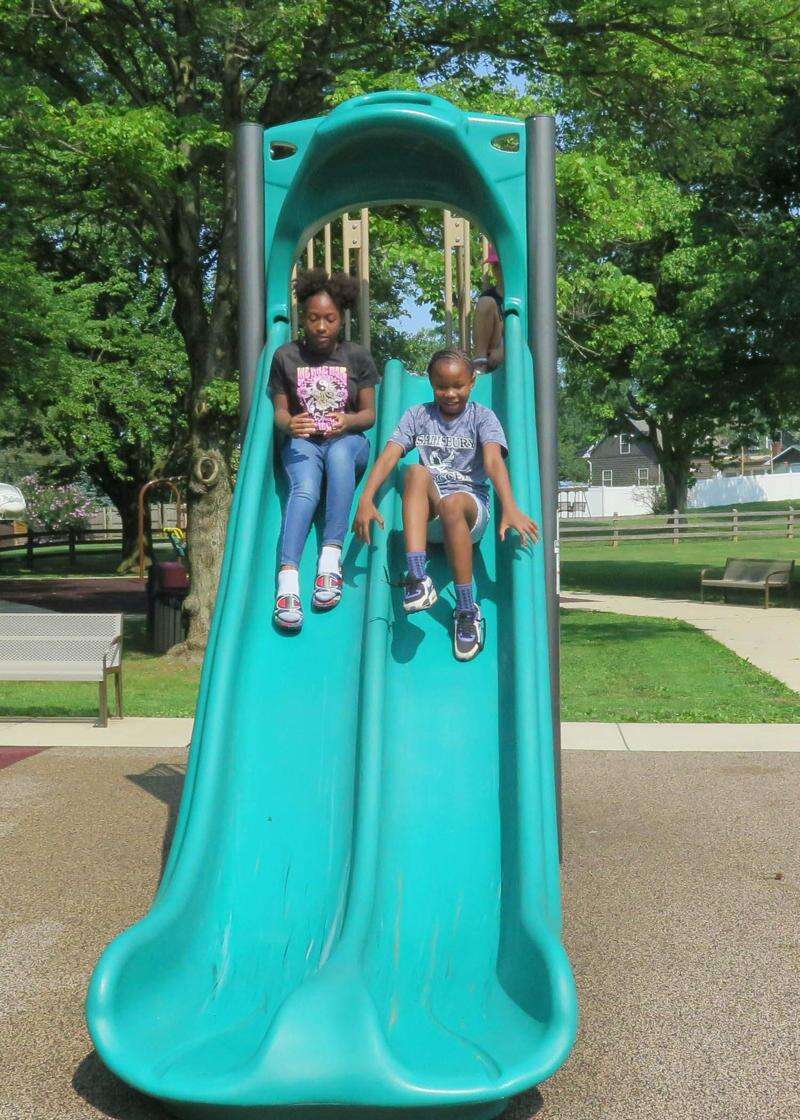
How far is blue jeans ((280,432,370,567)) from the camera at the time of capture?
5402 mm

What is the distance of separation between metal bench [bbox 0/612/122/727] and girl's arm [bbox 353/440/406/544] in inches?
190

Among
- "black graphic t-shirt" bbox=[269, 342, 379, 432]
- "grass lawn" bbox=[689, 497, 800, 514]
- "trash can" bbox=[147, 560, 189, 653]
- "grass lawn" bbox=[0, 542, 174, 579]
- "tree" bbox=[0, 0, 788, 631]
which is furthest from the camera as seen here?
"grass lawn" bbox=[689, 497, 800, 514]

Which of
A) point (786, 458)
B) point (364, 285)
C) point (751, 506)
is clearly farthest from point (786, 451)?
point (364, 285)

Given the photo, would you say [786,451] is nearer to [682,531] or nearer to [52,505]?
[682,531]

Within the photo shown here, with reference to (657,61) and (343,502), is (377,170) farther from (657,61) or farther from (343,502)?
(657,61)

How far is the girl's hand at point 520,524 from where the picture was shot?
503cm

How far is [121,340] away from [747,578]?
49.6 ft

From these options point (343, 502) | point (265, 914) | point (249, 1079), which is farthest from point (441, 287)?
point (249, 1079)

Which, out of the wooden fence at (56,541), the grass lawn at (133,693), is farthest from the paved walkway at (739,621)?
the wooden fence at (56,541)

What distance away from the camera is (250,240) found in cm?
613

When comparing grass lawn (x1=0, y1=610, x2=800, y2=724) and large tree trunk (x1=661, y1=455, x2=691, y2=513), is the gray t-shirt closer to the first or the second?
grass lawn (x1=0, y1=610, x2=800, y2=724)

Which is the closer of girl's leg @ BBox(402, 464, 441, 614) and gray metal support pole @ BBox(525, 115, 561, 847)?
girl's leg @ BBox(402, 464, 441, 614)

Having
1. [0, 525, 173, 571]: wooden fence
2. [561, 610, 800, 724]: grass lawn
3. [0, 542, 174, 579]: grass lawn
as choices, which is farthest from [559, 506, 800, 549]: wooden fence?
[561, 610, 800, 724]: grass lawn

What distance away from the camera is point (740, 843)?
6.28 meters
